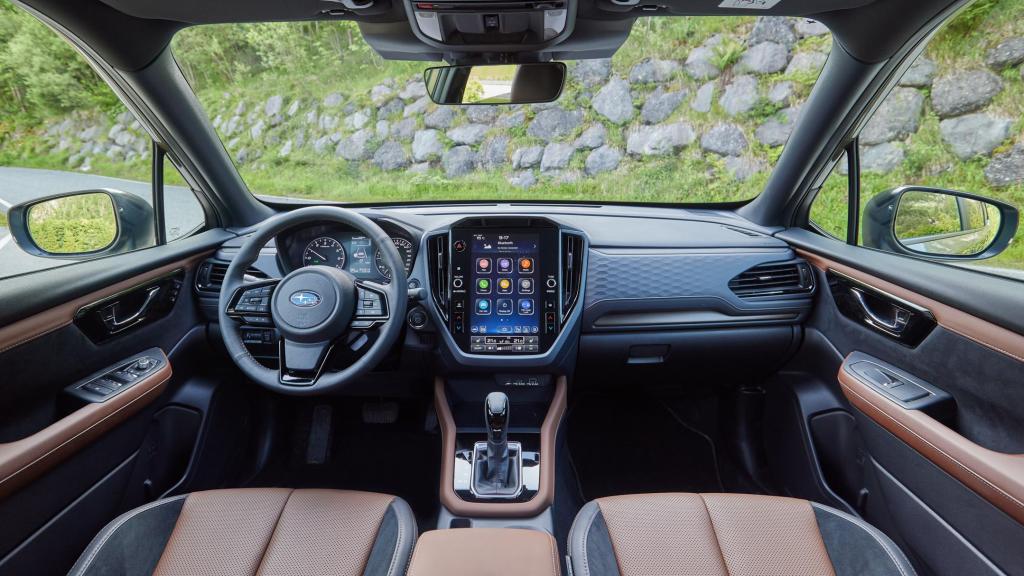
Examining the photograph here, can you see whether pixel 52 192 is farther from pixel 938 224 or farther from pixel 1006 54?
pixel 1006 54

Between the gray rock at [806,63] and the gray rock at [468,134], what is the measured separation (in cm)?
153

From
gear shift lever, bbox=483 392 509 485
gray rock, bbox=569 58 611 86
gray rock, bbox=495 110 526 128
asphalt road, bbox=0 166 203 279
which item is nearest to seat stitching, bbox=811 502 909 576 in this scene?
gear shift lever, bbox=483 392 509 485

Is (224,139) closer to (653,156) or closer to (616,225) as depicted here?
(616,225)

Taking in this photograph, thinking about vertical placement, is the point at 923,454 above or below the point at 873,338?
below

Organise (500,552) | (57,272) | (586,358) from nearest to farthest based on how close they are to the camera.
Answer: (500,552)
(57,272)
(586,358)

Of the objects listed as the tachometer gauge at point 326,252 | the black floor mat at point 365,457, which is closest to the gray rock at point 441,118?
the tachometer gauge at point 326,252

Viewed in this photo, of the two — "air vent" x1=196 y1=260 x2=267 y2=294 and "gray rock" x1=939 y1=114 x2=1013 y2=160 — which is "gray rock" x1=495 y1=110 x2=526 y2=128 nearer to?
"air vent" x1=196 y1=260 x2=267 y2=294

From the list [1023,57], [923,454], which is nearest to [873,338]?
[923,454]

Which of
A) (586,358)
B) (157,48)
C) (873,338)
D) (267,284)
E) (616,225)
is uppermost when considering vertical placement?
(157,48)

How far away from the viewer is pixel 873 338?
2.09 m

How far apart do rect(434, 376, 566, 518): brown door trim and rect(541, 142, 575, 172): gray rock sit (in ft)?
3.77

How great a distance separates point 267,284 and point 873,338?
2202 mm

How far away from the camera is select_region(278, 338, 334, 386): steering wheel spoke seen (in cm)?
190

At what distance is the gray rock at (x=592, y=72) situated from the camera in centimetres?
264
